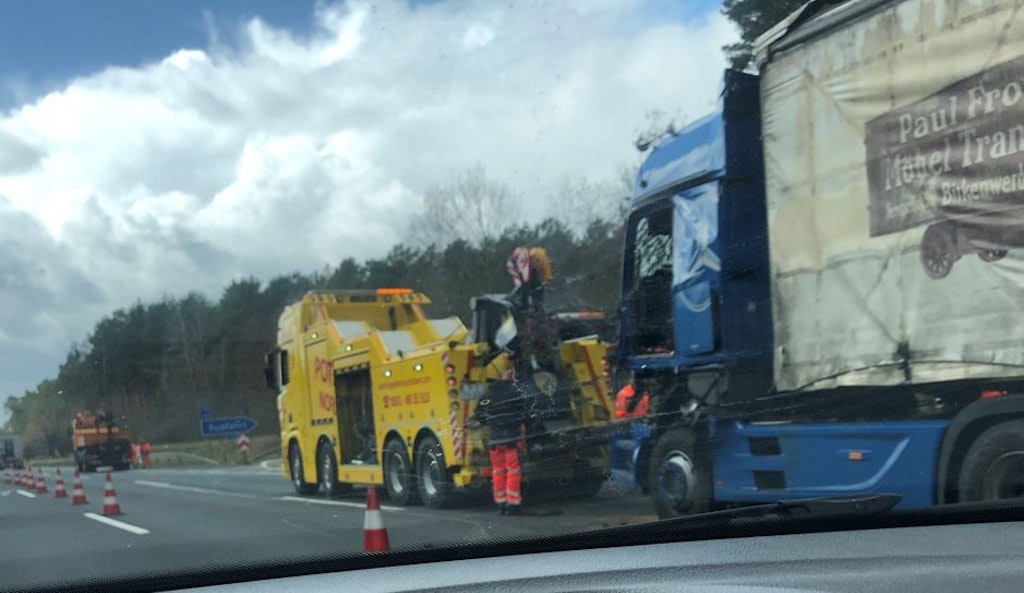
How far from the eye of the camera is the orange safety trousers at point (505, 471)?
3.99m

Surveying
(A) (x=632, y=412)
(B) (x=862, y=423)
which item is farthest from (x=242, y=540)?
(B) (x=862, y=423)

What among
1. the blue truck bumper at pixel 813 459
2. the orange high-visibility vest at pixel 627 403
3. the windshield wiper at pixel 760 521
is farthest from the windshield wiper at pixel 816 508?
the orange high-visibility vest at pixel 627 403

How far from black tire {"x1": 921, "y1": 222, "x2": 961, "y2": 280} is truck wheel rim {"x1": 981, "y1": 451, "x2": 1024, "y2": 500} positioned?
27.9 inches

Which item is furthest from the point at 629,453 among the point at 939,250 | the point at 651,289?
the point at 939,250

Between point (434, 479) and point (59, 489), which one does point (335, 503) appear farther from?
point (59, 489)

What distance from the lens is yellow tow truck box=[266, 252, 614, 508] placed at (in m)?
4.17

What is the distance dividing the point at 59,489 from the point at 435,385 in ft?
5.11

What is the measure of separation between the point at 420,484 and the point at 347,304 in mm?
769

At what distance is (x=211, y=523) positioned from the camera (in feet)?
12.9

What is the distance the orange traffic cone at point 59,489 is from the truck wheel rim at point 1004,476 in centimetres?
344

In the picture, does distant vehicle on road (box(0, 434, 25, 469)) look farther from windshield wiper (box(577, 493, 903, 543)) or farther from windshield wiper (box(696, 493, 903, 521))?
windshield wiper (box(696, 493, 903, 521))

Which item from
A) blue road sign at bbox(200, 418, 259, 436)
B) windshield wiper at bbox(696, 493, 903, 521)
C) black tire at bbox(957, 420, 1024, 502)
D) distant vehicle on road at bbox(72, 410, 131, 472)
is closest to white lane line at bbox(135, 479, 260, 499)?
distant vehicle on road at bbox(72, 410, 131, 472)

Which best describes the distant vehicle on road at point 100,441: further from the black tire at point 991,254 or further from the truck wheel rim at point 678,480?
the black tire at point 991,254

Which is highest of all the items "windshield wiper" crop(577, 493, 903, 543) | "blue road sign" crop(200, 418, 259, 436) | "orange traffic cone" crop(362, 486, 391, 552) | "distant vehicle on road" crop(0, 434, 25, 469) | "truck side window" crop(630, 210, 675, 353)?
"truck side window" crop(630, 210, 675, 353)
